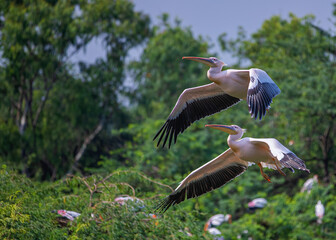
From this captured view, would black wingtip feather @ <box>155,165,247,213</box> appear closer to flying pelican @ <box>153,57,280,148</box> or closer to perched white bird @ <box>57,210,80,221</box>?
flying pelican @ <box>153,57,280,148</box>

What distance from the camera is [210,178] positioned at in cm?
741

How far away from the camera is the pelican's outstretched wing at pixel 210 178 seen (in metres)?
7.33

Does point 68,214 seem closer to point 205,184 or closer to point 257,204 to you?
point 205,184

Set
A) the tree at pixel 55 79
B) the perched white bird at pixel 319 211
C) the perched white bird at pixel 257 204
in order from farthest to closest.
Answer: the tree at pixel 55 79 → the perched white bird at pixel 257 204 → the perched white bird at pixel 319 211

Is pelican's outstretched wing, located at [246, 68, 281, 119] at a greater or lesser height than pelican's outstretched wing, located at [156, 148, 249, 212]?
greater

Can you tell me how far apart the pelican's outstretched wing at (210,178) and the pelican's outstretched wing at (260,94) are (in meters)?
1.40

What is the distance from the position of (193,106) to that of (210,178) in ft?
3.57

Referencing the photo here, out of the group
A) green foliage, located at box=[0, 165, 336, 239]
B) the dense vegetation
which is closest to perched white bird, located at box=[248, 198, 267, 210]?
the dense vegetation

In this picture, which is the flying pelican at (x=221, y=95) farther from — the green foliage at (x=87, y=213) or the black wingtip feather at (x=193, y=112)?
the green foliage at (x=87, y=213)

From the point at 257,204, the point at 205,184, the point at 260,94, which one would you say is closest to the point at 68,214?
the point at 205,184

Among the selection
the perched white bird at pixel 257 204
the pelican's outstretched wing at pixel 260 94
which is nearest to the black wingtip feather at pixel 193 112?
the pelican's outstretched wing at pixel 260 94

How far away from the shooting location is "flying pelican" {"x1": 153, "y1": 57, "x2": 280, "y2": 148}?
6.04 metres

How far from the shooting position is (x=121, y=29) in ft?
75.8

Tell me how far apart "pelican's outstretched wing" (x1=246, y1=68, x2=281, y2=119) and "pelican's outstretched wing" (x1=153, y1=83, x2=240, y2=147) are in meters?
1.58
